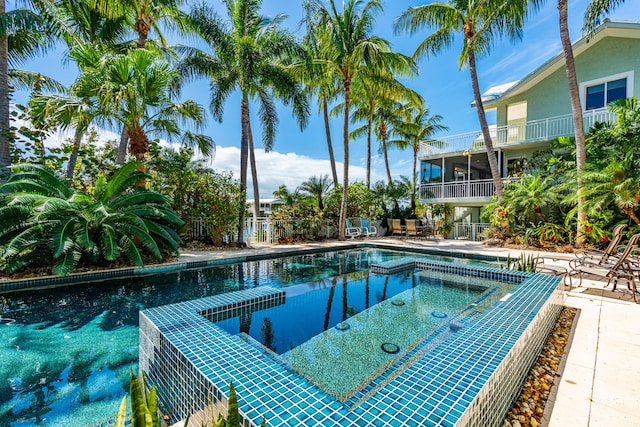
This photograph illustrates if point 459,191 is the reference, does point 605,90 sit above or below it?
above

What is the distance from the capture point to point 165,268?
769 cm

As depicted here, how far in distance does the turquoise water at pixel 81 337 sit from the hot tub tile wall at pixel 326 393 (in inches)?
18.7

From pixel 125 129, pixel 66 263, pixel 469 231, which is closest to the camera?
pixel 66 263

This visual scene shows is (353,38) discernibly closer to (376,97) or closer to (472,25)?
(472,25)

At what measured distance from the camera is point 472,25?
1214 centimetres

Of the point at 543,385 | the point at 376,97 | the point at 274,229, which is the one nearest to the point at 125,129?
the point at 274,229

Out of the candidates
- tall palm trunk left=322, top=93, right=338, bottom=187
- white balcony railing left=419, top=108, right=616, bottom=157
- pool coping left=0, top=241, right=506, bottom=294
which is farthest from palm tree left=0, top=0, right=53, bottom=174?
white balcony railing left=419, top=108, right=616, bottom=157

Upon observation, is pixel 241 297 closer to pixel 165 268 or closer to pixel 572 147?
pixel 165 268

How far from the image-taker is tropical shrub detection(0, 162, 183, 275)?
19.7ft

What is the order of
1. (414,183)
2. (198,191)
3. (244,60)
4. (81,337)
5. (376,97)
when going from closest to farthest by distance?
(81,337)
(244,60)
(198,191)
(376,97)
(414,183)

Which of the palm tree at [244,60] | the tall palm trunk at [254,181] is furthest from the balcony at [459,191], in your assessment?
the tall palm trunk at [254,181]

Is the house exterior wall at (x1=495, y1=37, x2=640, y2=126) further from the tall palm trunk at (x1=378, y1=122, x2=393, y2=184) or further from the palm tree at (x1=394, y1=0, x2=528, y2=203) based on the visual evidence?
the tall palm trunk at (x1=378, y1=122, x2=393, y2=184)

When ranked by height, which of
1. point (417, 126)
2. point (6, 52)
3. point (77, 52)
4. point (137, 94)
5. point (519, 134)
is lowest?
point (137, 94)

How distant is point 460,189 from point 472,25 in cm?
744
